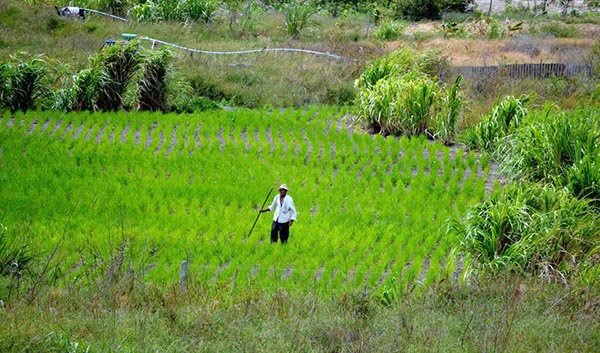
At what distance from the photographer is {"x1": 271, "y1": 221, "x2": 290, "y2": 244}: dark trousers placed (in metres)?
13.9

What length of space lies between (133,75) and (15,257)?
1285 centimetres

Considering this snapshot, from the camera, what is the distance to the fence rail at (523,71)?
2525 cm

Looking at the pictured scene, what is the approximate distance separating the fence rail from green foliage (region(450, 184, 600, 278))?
11.1 m

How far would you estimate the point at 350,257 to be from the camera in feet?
44.5

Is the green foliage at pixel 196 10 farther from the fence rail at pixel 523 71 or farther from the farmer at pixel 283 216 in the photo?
the farmer at pixel 283 216

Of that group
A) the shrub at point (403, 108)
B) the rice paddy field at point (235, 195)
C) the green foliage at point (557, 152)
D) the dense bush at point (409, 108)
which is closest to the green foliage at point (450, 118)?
the dense bush at point (409, 108)

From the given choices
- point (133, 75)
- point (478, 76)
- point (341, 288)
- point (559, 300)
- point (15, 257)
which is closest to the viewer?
point (559, 300)

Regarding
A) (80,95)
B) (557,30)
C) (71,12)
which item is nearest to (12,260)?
(80,95)

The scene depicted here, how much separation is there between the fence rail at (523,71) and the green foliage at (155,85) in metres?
7.13

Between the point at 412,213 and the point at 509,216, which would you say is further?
the point at 412,213

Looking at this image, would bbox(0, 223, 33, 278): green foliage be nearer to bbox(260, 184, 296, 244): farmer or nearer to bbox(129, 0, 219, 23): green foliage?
bbox(260, 184, 296, 244): farmer

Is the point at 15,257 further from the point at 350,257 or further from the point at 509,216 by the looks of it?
the point at 509,216

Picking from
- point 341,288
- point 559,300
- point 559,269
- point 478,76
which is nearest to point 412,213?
point 559,269

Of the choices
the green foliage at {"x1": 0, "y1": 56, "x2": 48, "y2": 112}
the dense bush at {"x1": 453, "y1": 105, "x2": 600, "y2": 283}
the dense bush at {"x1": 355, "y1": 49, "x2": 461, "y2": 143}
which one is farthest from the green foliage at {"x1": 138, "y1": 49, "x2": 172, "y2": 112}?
the dense bush at {"x1": 453, "y1": 105, "x2": 600, "y2": 283}
